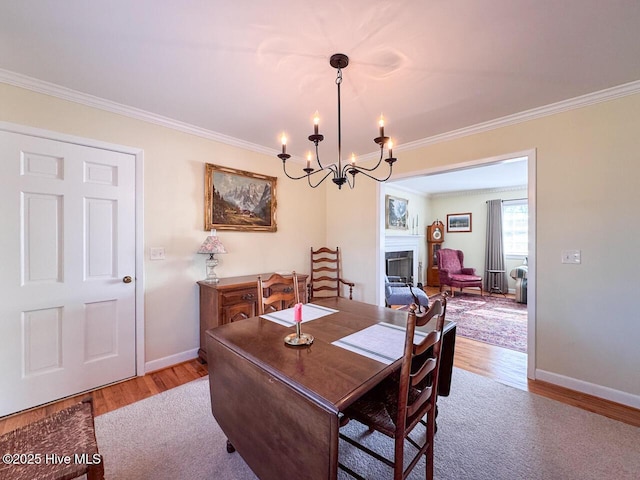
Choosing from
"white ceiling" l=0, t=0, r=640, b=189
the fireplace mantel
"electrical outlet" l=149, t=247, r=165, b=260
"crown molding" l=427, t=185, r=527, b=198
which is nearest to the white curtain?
"crown molding" l=427, t=185, r=527, b=198

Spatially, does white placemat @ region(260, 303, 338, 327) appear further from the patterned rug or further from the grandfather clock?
the grandfather clock

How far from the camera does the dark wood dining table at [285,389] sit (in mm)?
955

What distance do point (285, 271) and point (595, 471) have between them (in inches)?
122

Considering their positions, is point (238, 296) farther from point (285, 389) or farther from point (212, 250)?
point (285, 389)

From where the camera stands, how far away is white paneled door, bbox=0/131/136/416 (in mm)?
1954

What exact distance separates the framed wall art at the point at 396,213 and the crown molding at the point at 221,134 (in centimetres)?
239

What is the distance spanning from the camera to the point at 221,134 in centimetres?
A: 299

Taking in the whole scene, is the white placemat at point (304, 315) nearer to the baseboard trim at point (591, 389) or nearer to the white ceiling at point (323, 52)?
Answer: the white ceiling at point (323, 52)

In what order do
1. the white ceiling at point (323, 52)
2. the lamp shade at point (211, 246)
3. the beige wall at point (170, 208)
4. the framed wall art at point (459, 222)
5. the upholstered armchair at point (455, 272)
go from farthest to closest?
the framed wall art at point (459, 222), the upholstered armchair at point (455, 272), the lamp shade at point (211, 246), the beige wall at point (170, 208), the white ceiling at point (323, 52)

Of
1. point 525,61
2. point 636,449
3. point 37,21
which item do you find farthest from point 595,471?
point 37,21

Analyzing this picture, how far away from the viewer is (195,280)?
2.86m

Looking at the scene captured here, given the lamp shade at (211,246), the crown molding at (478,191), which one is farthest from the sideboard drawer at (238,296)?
the crown molding at (478,191)

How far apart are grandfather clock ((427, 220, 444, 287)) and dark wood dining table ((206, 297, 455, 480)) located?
5.81m

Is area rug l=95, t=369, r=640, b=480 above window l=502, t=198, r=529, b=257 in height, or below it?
below
